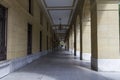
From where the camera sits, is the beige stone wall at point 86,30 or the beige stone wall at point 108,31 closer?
the beige stone wall at point 108,31

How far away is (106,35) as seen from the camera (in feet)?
31.8

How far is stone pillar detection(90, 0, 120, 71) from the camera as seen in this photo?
948cm

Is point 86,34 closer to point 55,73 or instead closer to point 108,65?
point 108,65

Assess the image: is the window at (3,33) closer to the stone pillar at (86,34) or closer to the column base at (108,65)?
the column base at (108,65)

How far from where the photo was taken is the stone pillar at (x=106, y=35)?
31.1 feet

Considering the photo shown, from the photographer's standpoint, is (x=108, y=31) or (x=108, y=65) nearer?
(x=108, y=65)

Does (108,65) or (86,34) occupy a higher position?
(86,34)

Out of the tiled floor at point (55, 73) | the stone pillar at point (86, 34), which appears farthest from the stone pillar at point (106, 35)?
the stone pillar at point (86, 34)

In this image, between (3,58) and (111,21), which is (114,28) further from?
(3,58)

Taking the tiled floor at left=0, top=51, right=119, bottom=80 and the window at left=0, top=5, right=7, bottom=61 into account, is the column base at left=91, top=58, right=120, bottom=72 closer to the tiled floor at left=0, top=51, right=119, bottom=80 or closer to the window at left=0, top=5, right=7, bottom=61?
the tiled floor at left=0, top=51, right=119, bottom=80

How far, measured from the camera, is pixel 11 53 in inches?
375

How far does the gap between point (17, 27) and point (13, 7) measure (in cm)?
124

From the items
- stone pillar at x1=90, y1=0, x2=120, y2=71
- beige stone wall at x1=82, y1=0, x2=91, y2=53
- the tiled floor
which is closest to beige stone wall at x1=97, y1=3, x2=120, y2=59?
stone pillar at x1=90, y1=0, x2=120, y2=71

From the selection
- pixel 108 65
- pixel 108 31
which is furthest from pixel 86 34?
pixel 108 65
